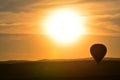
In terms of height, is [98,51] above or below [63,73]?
above

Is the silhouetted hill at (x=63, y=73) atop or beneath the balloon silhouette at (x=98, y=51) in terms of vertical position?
beneath

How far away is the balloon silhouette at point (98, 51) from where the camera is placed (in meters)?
91.0

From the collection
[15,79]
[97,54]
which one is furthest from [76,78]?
[97,54]

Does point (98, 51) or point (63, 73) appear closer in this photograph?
point (63, 73)

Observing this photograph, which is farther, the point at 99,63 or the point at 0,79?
the point at 99,63

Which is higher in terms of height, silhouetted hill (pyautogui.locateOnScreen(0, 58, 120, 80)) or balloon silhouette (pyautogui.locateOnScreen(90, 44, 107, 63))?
balloon silhouette (pyautogui.locateOnScreen(90, 44, 107, 63))

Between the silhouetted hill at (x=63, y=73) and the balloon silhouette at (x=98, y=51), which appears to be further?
the balloon silhouette at (x=98, y=51)

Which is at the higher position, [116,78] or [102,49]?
[102,49]

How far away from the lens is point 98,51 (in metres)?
91.9

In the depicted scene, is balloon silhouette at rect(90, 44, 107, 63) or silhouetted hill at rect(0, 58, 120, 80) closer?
silhouetted hill at rect(0, 58, 120, 80)

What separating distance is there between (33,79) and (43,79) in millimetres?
1480

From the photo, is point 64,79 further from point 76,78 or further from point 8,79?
point 8,79

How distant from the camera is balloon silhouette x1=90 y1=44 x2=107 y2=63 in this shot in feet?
298

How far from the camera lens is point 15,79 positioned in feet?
214
